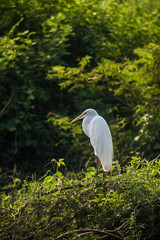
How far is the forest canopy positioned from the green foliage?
2110mm

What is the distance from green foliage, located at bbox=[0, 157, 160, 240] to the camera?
7.81 ft

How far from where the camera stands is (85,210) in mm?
2541

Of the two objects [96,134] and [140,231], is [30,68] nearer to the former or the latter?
[96,134]

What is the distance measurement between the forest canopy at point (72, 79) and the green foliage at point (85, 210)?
2.11m

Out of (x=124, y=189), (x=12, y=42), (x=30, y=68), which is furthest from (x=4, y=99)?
(x=124, y=189)

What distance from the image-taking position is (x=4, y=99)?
18.1ft

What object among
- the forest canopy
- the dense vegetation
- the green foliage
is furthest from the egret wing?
the forest canopy

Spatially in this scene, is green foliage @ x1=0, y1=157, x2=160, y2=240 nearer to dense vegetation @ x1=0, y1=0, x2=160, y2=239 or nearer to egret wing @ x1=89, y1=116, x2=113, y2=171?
egret wing @ x1=89, y1=116, x2=113, y2=171

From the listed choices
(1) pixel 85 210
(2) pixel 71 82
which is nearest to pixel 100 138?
(1) pixel 85 210

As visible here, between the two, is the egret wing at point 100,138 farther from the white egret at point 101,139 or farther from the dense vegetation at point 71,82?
the dense vegetation at point 71,82

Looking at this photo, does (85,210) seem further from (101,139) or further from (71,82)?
(71,82)

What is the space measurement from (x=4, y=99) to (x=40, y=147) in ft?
3.12

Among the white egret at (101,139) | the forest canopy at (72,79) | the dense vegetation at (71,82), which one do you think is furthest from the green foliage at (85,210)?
the forest canopy at (72,79)

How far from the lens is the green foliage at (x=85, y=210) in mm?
2381
